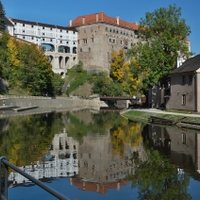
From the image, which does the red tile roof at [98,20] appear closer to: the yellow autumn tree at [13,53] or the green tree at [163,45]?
the yellow autumn tree at [13,53]

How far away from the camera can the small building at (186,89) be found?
38562mm

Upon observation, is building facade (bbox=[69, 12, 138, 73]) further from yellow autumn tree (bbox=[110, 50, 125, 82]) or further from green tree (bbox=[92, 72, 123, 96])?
green tree (bbox=[92, 72, 123, 96])

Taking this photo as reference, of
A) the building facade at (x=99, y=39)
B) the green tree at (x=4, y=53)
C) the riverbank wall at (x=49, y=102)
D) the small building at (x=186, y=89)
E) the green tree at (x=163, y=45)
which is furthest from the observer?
the building facade at (x=99, y=39)

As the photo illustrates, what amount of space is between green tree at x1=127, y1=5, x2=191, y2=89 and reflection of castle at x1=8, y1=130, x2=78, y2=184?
30638 millimetres

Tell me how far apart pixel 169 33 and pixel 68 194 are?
134ft

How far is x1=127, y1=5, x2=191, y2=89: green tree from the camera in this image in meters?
47.0

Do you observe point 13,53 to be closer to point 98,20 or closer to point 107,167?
point 98,20

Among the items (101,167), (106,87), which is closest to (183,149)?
(101,167)

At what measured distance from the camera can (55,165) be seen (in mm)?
13906

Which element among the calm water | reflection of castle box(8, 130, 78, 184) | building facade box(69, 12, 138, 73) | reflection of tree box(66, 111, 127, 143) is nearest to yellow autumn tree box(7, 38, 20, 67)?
building facade box(69, 12, 138, 73)

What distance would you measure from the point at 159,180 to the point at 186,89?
32018mm

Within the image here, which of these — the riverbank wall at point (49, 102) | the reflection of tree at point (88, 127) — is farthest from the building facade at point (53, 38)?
the reflection of tree at point (88, 127)

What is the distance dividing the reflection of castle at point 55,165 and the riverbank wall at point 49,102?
45160 millimetres

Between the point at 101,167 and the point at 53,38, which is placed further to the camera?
the point at 53,38
